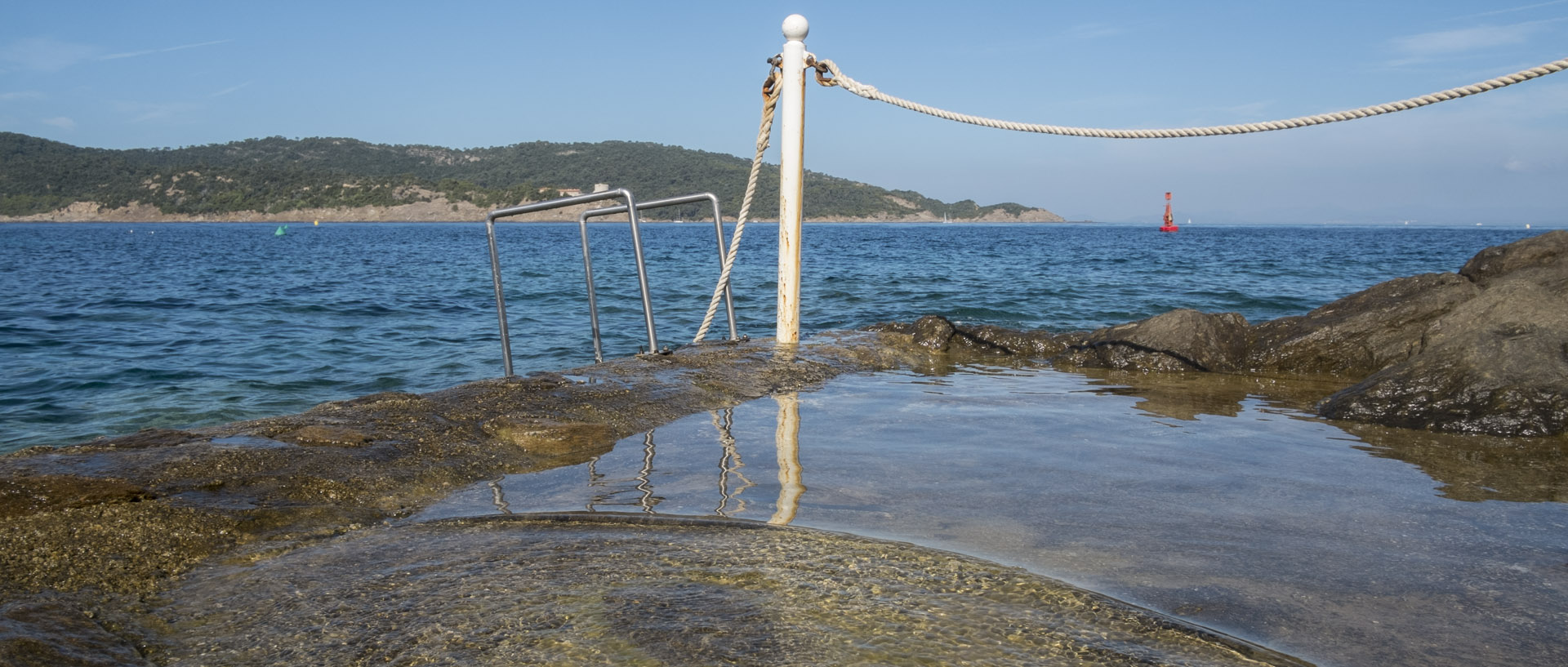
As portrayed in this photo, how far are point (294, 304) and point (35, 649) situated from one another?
572 inches

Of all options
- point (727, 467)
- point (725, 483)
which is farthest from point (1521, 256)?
point (725, 483)

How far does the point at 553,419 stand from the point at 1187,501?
8.17 ft

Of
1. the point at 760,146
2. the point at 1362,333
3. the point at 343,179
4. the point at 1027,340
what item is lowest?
the point at 1027,340

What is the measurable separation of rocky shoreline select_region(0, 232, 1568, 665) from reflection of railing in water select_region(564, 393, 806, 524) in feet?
0.95

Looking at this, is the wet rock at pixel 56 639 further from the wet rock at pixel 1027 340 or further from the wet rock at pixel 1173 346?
the wet rock at pixel 1027 340

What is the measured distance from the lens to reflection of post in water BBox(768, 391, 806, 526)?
288 cm

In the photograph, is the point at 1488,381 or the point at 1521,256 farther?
the point at 1521,256

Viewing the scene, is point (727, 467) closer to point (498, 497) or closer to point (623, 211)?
point (498, 497)

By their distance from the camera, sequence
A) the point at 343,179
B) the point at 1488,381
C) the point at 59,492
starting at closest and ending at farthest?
1. the point at 59,492
2. the point at 1488,381
3. the point at 343,179

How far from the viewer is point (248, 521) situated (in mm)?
2570

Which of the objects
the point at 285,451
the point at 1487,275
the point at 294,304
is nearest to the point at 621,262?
the point at 294,304

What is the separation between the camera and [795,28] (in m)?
5.77

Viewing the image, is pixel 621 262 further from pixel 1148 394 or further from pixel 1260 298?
pixel 1148 394

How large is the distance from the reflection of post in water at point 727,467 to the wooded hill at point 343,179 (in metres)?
99.4
